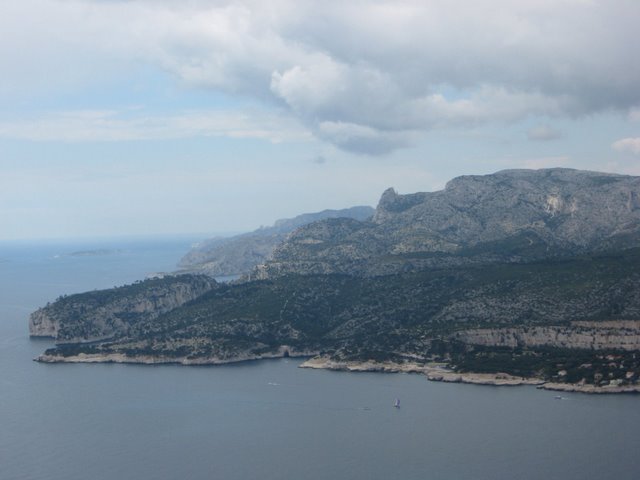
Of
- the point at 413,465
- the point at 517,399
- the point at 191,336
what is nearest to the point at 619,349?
the point at 517,399

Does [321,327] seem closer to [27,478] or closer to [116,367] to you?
[116,367]

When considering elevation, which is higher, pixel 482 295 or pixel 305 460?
pixel 482 295

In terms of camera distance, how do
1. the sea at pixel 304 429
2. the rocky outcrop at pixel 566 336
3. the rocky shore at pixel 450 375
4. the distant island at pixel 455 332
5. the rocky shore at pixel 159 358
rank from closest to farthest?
1. the sea at pixel 304 429
2. the rocky shore at pixel 450 375
3. the distant island at pixel 455 332
4. the rocky outcrop at pixel 566 336
5. the rocky shore at pixel 159 358

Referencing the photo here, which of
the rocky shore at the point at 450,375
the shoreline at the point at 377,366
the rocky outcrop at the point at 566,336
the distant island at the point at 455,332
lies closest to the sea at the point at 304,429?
the rocky shore at the point at 450,375

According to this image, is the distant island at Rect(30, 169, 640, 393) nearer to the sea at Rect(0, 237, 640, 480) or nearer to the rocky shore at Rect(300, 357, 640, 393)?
the rocky shore at Rect(300, 357, 640, 393)

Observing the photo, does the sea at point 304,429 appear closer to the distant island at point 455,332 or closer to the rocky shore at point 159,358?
the distant island at point 455,332

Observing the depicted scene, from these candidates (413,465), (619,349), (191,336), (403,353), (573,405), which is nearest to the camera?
(413,465)

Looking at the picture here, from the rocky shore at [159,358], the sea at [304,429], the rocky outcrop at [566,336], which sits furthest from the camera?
the rocky shore at [159,358]
